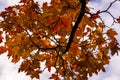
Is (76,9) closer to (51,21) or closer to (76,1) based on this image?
(76,1)

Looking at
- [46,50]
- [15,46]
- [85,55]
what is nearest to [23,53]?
[15,46]

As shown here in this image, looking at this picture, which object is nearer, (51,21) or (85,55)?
(51,21)

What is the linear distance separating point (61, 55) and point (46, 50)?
48cm

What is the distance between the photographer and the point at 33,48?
7.84 m

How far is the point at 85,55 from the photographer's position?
334 inches

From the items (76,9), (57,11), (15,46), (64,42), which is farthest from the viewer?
(64,42)

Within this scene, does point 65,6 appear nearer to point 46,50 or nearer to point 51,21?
point 51,21

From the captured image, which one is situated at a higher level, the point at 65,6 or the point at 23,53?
the point at 23,53

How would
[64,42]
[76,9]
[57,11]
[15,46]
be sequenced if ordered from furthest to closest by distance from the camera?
[64,42] → [15,46] → [76,9] → [57,11]

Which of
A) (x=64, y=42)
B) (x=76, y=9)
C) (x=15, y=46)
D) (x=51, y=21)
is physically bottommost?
(x=51, y=21)

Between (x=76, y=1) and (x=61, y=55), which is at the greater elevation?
(x=61, y=55)

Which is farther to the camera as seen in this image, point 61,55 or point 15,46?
point 61,55

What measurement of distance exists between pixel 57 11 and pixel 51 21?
0.24 metres

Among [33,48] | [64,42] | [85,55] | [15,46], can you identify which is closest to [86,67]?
[85,55]
